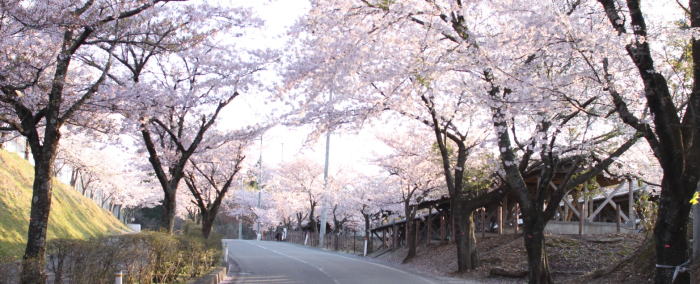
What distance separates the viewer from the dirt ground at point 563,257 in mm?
15584

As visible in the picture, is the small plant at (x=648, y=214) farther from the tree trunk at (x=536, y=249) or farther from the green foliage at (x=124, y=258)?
the green foliage at (x=124, y=258)

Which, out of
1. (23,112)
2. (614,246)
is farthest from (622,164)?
(23,112)

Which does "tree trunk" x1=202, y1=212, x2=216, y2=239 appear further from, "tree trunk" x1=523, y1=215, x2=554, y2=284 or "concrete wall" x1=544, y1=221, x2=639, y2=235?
"tree trunk" x1=523, y1=215, x2=554, y2=284

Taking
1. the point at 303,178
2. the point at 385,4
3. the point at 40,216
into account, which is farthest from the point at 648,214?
the point at 303,178

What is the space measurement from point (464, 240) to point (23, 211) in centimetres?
1413

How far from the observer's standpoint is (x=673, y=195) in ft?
24.7

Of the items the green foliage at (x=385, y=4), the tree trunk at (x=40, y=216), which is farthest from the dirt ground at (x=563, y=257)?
the tree trunk at (x=40, y=216)

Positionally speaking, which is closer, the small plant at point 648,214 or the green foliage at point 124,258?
the green foliage at point 124,258

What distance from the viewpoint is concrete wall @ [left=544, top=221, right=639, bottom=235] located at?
22.2 metres

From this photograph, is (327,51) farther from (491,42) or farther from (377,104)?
(491,42)

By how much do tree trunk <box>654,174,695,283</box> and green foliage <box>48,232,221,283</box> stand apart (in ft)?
24.9

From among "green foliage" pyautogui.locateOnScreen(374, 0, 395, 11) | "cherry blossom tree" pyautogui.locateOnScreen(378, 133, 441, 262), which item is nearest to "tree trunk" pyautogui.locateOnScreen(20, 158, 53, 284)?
"green foliage" pyautogui.locateOnScreen(374, 0, 395, 11)

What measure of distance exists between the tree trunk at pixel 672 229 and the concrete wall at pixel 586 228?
1471cm

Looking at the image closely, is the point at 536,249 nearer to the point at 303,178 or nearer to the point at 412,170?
the point at 412,170
